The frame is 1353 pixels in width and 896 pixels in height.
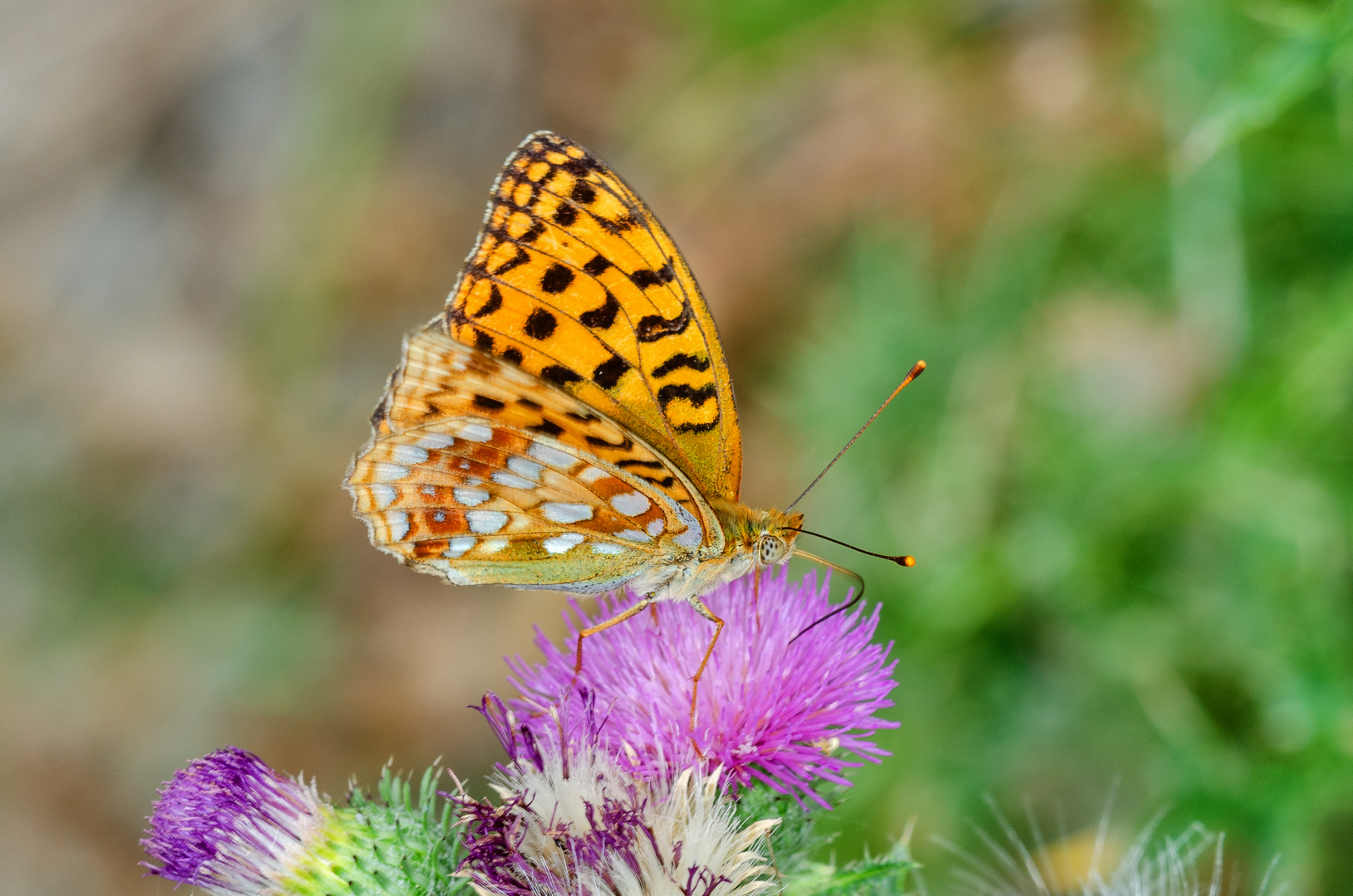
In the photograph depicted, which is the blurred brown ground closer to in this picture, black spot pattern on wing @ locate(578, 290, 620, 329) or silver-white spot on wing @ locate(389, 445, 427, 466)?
black spot pattern on wing @ locate(578, 290, 620, 329)

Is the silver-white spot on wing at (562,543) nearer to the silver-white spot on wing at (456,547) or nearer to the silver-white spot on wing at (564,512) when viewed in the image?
the silver-white spot on wing at (564,512)

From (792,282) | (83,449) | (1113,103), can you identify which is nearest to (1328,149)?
(1113,103)

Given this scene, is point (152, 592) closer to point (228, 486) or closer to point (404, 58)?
point (228, 486)

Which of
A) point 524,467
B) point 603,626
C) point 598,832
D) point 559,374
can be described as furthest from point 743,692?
point 559,374

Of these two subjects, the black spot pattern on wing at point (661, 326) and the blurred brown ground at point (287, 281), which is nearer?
the black spot pattern on wing at point (661, 326)

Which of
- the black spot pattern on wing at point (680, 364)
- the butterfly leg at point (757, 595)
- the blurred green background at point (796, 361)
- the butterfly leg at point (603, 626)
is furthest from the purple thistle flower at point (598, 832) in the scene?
the blurred green background at point (796, 361)

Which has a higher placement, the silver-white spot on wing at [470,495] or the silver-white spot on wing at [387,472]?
→ the silver-white spot on wing at [387,472]

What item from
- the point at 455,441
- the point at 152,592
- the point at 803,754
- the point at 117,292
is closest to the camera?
the point at 803,754
